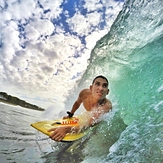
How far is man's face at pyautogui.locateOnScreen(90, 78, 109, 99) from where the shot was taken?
468 cm

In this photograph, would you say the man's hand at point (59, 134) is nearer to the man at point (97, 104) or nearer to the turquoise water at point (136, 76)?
the man at point (97, 104)

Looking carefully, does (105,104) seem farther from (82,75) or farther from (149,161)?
(82,75)

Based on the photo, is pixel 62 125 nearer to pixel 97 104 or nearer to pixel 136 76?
pixel 97 104

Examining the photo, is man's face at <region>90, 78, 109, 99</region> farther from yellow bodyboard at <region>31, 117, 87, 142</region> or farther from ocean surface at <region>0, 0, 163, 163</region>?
yellow bodyboard at <region>31, 117, 87, 142</region>

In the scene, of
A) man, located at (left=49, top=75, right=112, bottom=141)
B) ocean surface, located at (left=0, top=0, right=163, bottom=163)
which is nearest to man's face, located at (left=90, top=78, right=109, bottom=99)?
man, located at (left=49, top=75, right=112, bottom=141)

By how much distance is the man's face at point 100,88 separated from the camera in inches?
184

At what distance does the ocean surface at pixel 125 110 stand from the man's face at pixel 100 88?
64 cm

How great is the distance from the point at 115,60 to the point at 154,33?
1.86 meters

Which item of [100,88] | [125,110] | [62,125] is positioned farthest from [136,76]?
[62,125]

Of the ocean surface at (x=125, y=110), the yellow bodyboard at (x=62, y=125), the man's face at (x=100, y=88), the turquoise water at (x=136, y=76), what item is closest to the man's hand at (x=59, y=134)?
the yellow bodyboard at (x=62, y=125)

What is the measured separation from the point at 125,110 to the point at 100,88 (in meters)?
1.82

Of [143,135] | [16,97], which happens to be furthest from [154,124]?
[16,97]

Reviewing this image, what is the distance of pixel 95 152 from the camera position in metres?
4.35

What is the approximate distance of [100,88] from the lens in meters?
4.69
